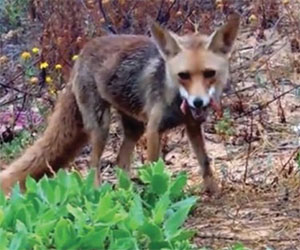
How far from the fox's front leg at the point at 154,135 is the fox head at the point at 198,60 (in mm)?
272

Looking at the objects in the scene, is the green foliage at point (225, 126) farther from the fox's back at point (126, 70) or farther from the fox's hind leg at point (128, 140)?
the fox's back at point (126, 70)

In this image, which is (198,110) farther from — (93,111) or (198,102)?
(93,111)

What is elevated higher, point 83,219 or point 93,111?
point 83,219

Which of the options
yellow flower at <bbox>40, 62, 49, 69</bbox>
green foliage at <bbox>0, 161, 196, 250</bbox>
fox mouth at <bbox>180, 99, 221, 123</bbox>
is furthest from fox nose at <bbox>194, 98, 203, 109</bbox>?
yellow flower at <bbox>40, 62, 49, 69</bbox>

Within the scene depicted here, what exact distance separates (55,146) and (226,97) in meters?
2.06

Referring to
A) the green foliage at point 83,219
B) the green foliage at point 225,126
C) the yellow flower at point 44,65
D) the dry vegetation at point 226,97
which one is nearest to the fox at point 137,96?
the dry vegetation at point 226,97

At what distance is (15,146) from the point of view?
8.43 m

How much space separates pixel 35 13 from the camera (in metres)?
11.3

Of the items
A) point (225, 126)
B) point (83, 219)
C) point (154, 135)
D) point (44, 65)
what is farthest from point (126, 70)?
point (83, 219)

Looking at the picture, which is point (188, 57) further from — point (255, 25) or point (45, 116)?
point (255, 25)

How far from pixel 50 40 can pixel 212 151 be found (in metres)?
2.42

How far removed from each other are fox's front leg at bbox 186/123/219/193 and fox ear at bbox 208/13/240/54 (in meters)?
0.61

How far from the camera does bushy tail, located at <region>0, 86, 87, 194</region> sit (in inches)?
284

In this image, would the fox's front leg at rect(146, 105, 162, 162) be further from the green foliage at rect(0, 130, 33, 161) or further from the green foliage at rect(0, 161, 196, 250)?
the green foliage at rect(0, 161, 196, 250)
